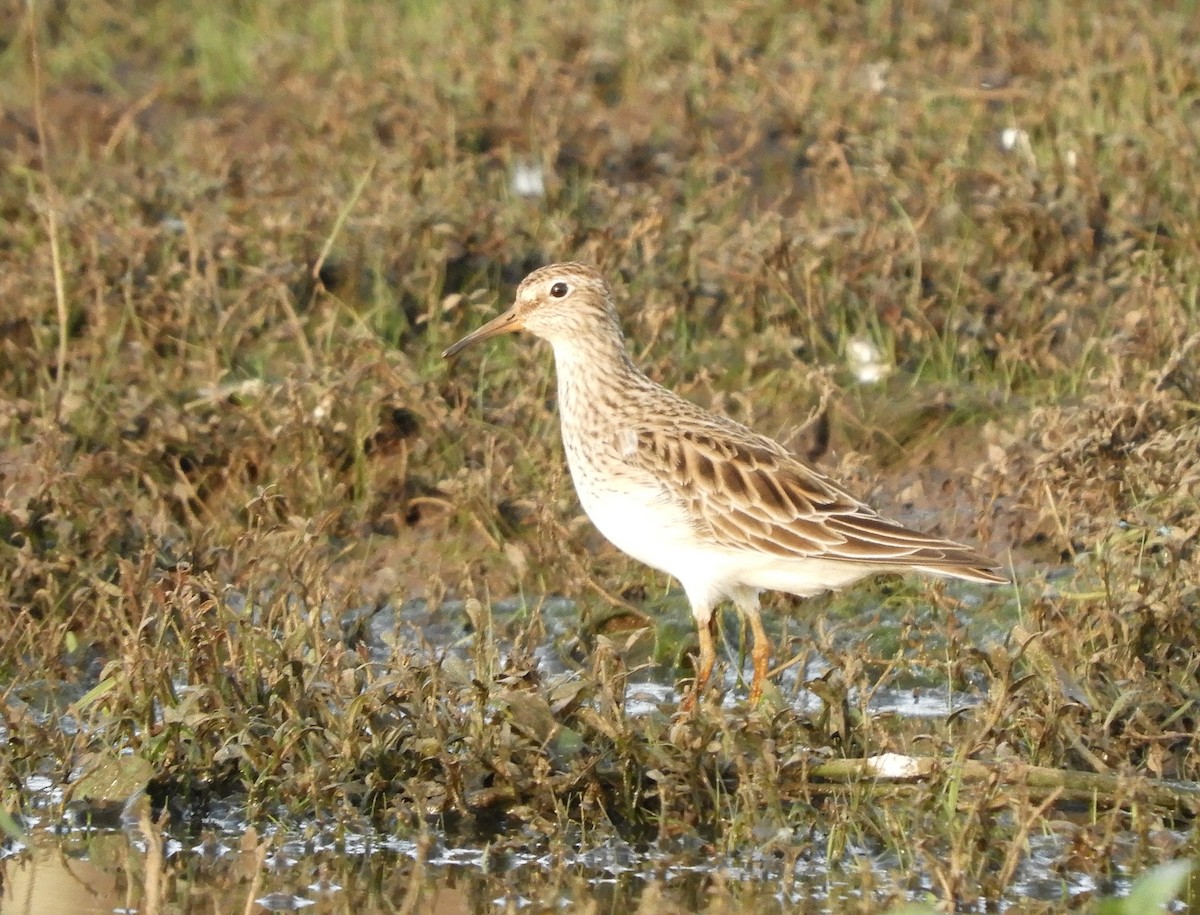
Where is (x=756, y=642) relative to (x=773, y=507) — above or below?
below

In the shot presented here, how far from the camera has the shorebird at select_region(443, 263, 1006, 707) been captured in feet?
19.8

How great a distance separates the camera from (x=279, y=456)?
7402mm

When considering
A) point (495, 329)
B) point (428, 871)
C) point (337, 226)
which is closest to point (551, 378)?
point (495, 329)

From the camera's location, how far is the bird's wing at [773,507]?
5.97 m

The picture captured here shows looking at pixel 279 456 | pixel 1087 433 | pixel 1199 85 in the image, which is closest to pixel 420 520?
pixel 279 456

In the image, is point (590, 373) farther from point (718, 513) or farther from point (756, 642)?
point (756, 642)

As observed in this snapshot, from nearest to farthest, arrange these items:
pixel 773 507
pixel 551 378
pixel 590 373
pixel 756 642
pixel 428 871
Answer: pixel 428 871, pixel 773 507, pixel 756 642, pixel 590 373, pixel 551 378

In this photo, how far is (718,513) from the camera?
617 cm

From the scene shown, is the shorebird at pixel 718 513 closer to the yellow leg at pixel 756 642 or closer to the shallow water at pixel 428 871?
the yellow leg at pixel 756 642

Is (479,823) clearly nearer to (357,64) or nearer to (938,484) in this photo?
(938,484)

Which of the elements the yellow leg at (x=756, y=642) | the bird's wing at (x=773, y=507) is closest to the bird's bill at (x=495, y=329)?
the bird's wing at (x=773, y=507)

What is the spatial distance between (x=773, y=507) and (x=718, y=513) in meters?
0.15

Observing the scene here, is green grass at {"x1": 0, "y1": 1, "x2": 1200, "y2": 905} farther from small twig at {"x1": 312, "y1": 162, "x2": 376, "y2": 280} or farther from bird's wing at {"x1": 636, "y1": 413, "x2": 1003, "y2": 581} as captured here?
bird's wing at {"x1": 636, "y1": 413, "x2": 1003, "y2": 581}

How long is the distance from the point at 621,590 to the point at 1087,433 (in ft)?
4.83
